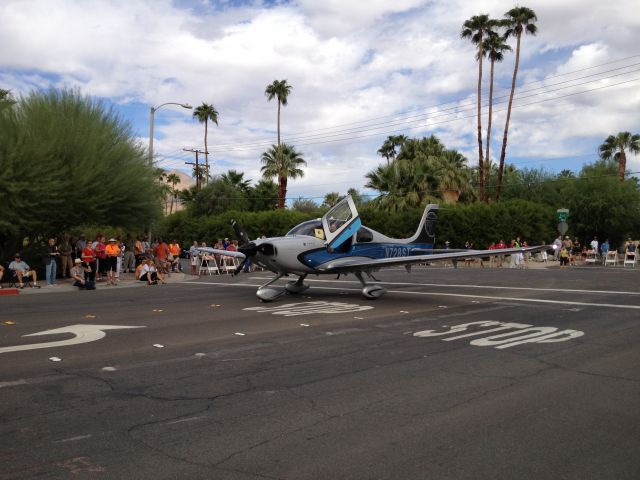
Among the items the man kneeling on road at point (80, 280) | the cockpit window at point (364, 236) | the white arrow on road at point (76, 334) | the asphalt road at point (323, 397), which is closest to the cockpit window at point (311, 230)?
the cockpit window at point (364, 236)

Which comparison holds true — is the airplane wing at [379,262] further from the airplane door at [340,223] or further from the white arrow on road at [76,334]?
the white arrow on road at [76,334]

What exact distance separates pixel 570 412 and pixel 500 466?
161 cm

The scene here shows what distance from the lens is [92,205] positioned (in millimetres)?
21594

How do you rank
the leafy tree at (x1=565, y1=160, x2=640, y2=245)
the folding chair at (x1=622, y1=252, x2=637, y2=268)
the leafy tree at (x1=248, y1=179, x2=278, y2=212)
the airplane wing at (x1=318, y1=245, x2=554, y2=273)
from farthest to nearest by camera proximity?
the leafy tree at (x1=248, y1=179, x2=278, y2=212) < the leafy tree at (x1=565, y1=160, x2=640, y2=245) < the folding chair at (x1=622, y1=252, x2=637, y2=268) < the airplane wing at (x1=318, y1=245, x2=554, y2=273)

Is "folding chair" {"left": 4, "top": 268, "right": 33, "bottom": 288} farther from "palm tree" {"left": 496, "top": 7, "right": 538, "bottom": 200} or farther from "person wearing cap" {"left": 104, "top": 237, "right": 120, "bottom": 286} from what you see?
"palm tree" {"left": 496, "top": 7, "right": 538, "bottom": 200}

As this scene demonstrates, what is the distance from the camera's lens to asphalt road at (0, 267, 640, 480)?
3998 mm

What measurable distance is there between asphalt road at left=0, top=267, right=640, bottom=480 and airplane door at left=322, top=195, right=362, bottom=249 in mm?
3455

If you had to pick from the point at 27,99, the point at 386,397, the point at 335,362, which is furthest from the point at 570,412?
the point at 27,99

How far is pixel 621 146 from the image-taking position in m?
59.9

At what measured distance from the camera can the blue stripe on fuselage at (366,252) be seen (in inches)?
555

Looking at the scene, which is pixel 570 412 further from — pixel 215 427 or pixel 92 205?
pixel 92 205

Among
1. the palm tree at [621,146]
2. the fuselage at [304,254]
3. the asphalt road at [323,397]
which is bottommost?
the asphalt road at [323,397]

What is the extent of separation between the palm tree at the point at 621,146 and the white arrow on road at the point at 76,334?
61.2m

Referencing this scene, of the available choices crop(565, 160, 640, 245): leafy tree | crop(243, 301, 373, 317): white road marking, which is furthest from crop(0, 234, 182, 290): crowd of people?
crop(565, 160, 640, 245): leafy tree
